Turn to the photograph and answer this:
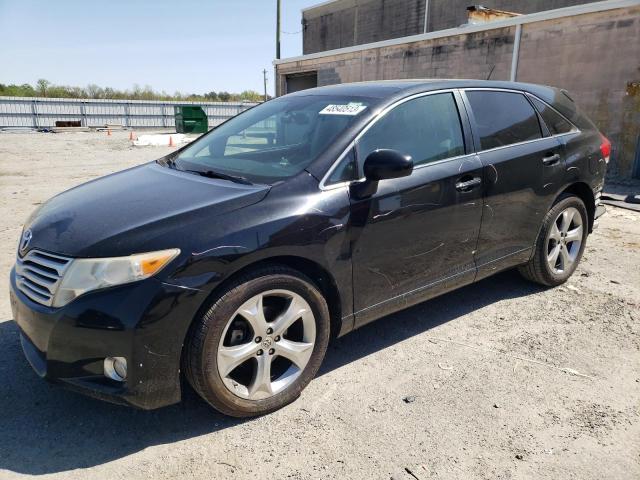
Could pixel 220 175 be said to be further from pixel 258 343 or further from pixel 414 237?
pixel 414 237

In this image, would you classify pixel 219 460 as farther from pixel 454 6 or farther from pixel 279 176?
pixel 454 6

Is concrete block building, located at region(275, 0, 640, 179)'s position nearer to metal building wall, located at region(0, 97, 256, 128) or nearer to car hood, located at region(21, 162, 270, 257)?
car hood, located at region(21, 162, 270, 257)

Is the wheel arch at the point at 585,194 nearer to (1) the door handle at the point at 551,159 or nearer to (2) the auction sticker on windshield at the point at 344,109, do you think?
(1) the door handle at the point at 551,159

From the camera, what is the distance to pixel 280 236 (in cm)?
244

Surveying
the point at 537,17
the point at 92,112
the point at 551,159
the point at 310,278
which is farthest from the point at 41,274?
the point at 92,112

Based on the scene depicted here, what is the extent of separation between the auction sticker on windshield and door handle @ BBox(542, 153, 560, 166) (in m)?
1.67

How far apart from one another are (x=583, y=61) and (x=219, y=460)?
1126 cm

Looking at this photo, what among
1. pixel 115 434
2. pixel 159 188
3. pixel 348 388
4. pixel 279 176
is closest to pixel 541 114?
pixel 279 176

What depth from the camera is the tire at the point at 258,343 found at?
7.55 feet

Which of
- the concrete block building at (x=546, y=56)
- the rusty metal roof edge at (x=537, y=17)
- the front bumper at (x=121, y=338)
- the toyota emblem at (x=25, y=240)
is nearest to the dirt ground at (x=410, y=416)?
the front bumper at (x=121, y=338)

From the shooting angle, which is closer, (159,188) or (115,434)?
(115,434)

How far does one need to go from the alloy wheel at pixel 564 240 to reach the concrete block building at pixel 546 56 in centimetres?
660

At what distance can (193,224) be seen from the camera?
90.9 inches

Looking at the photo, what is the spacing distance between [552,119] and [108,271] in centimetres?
359
